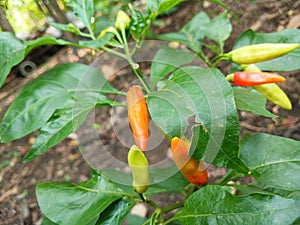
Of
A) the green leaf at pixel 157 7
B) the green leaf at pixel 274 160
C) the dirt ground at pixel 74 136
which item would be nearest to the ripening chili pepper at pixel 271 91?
the green leaf at pixel 274 160

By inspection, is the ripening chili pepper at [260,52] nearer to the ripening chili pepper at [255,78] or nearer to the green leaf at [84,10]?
the ripening chili pepper at [255,78]

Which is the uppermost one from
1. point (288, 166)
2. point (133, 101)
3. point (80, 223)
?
point (133, 101)

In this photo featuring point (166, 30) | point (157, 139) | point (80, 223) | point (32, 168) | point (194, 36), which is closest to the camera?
point (80, 223)

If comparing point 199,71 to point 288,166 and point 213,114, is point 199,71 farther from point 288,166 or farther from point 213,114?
point 288,166

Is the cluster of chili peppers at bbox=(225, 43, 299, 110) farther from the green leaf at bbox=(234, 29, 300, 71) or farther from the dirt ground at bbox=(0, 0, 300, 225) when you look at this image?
the dirt ground at bbox=(0, 0, 300, 225)

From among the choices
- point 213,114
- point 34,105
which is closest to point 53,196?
point 34,105

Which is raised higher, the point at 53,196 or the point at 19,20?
the point at 19,20

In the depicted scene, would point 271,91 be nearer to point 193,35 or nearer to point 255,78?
point 255,78
